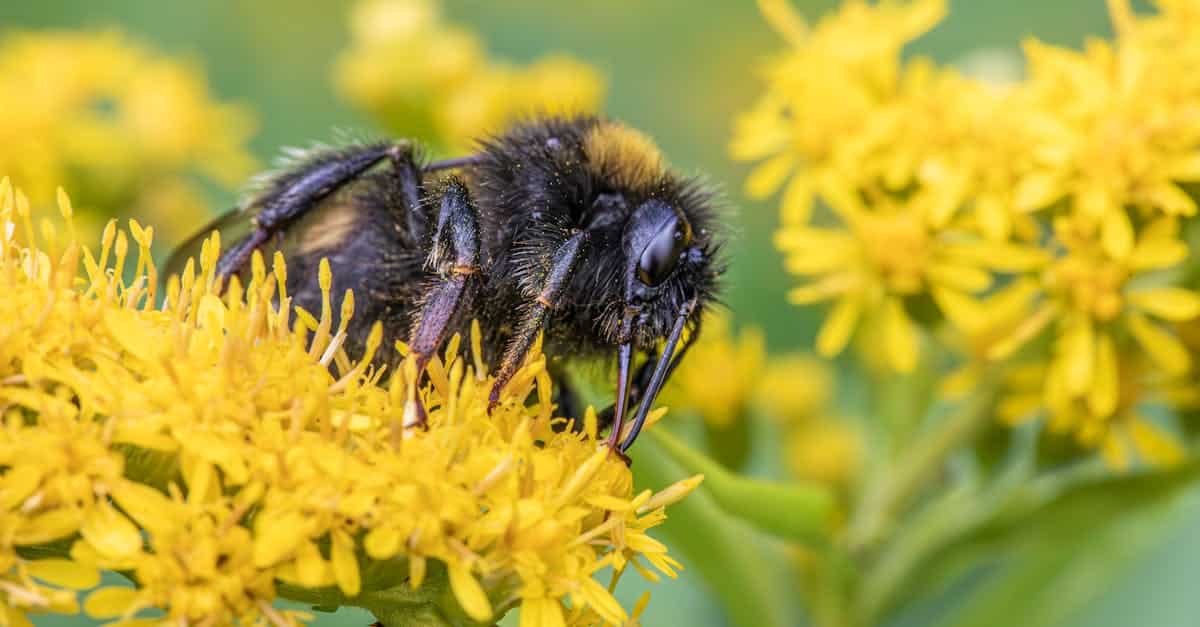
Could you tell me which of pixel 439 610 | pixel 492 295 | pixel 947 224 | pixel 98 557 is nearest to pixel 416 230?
pixel 492 295

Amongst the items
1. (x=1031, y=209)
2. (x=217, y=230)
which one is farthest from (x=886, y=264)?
(x=217, y=230)

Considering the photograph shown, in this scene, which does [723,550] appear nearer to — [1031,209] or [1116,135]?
[1031,209]

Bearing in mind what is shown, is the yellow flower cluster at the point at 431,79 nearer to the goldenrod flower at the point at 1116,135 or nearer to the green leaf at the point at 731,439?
Result: the green leaf at the point at 731,439

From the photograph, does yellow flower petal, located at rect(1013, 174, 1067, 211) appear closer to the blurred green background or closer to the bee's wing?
the bee's wing

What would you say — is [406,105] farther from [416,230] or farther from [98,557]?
[98,557]

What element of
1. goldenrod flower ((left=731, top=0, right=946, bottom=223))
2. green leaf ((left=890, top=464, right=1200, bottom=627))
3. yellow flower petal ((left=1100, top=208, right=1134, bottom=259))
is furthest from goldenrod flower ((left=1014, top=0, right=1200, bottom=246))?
green leaf ((left=890, top=464, right=1200, bottom=627))
